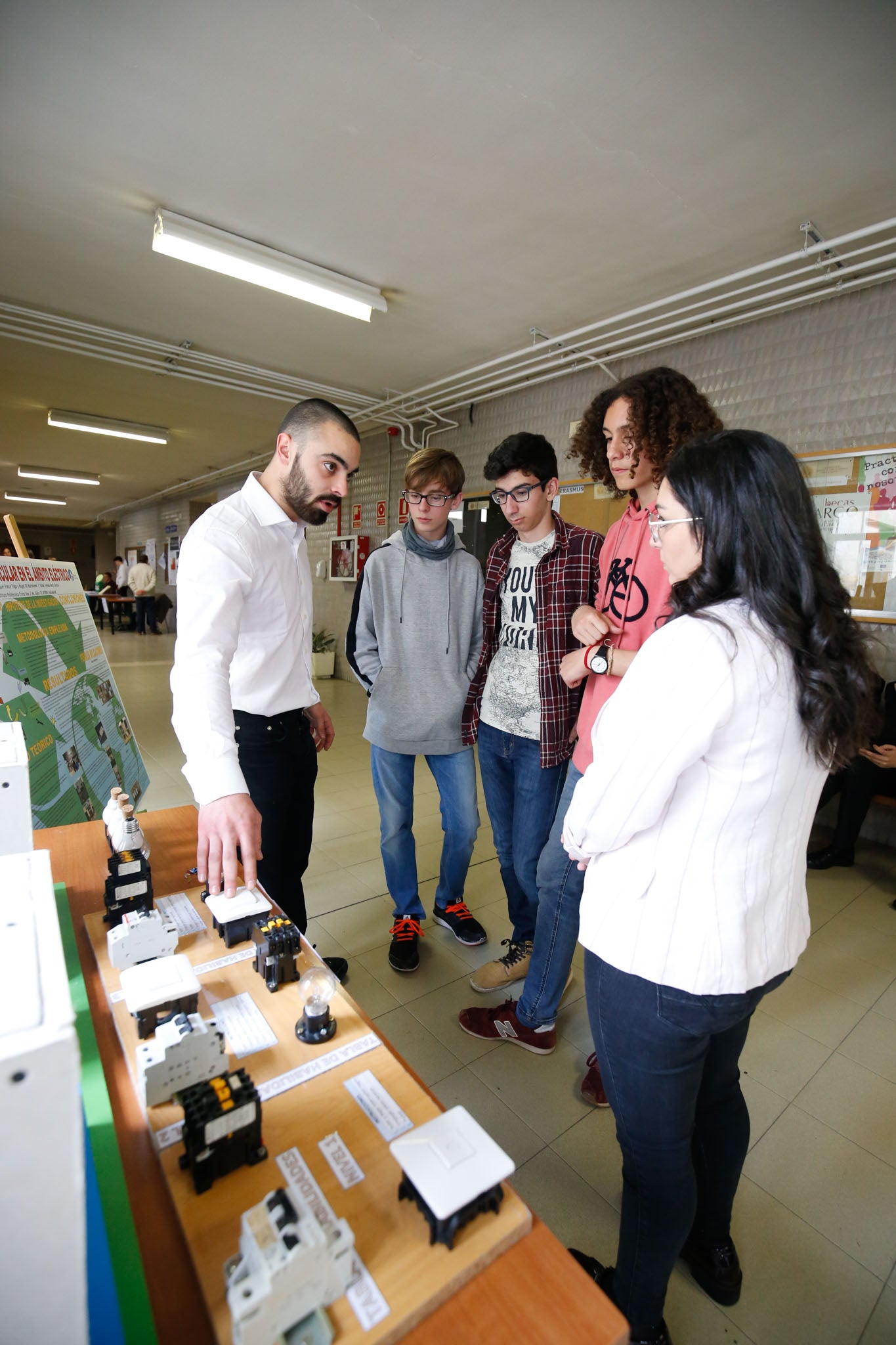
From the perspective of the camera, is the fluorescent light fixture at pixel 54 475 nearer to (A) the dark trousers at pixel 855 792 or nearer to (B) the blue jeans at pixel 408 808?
(B) the blue jeans at pixel 408 808

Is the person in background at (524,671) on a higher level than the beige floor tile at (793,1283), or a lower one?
higher

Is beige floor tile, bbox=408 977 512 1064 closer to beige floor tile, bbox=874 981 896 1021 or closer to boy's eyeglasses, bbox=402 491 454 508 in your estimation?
beige floor tile, bbox=874 981 896 1021

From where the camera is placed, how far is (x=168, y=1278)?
0.57 metres

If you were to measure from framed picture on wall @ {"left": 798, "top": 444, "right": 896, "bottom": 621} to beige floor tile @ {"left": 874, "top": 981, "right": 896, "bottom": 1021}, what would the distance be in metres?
2.10

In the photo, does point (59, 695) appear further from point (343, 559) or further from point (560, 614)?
point (343, 559)

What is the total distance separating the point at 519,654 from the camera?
1.91 metres

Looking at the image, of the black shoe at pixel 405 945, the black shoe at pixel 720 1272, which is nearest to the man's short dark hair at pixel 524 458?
the black shoe at pixel 405 945

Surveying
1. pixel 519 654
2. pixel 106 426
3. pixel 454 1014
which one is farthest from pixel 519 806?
pixel 106 426

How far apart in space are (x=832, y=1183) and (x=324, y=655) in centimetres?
714

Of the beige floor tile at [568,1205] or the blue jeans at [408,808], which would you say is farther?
the blue jeans at [408,808]

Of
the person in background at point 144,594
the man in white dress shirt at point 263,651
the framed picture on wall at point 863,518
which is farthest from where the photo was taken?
the person in background at point 144,594

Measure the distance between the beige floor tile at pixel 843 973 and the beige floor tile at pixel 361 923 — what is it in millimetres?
1600

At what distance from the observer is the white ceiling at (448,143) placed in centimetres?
207

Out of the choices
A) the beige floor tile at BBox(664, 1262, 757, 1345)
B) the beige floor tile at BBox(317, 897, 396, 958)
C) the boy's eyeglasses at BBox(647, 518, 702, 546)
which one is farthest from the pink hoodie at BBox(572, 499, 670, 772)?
the beige floor tile at BBox(317, 897, 396, 958)
